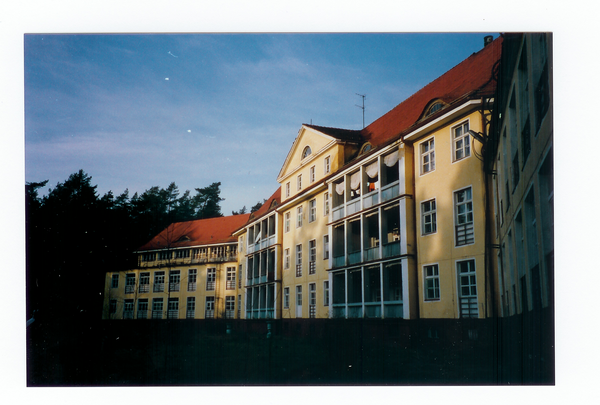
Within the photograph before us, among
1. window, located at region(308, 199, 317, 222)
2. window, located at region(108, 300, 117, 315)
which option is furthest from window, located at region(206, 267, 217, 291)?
window, located at region(308, 199, 317, 222)

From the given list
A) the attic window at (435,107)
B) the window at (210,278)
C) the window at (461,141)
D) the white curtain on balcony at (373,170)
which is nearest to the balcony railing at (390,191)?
the white curtain on balcony at (373,170)

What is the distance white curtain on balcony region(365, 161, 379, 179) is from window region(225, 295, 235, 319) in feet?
10.2

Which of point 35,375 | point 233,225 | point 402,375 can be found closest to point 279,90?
point 233,225

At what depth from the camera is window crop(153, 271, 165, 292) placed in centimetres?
948

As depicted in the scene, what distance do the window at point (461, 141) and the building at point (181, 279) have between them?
11.6 feet

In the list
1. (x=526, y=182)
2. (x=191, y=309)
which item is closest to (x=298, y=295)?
(x=191, y=309)

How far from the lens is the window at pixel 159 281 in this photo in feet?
31.1

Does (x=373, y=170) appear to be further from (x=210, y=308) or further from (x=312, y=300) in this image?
(x=210, y=308)

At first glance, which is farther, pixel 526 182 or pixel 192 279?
pixel 192 279

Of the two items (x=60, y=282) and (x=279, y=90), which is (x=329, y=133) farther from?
(x=60, y=282)

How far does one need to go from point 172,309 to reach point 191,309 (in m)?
0.31

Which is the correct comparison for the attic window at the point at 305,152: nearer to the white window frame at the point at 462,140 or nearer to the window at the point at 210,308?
the white window frame at the point at 462,140

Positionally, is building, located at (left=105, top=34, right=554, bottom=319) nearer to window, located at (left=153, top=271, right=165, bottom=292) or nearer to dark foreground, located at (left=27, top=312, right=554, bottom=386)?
window, located at (left=153, top=271, right=165, bottom=292)

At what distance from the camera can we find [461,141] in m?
7.88
